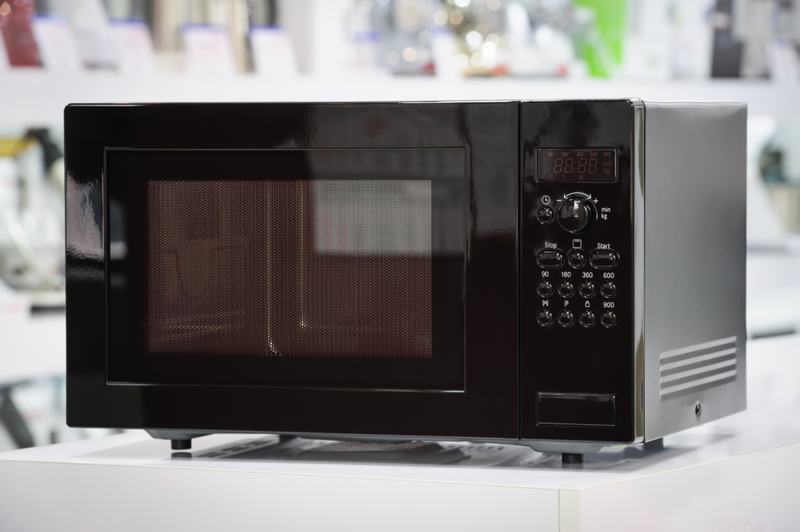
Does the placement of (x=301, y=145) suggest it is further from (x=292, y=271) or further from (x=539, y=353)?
(x=539, y=353)

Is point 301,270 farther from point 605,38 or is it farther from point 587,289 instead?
point 605,38

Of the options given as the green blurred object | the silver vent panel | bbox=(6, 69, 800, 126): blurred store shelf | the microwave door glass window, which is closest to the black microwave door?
the microwave door glass window

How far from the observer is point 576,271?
2.33 ft

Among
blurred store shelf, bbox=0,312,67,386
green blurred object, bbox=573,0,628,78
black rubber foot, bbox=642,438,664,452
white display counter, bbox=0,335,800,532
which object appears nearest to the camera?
white display counter, bbox=0,335,800,532

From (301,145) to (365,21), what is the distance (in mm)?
1384

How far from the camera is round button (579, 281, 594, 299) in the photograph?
70cm

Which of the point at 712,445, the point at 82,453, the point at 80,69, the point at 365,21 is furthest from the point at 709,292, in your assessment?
the point at 365,21

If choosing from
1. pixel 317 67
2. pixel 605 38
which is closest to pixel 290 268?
pixel 317 67

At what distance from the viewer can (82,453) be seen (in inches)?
31.8

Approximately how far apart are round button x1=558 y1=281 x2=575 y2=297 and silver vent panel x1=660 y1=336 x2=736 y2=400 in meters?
0.09

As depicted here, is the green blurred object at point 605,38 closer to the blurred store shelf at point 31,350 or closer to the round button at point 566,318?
the blurred store shelf at point 31,350

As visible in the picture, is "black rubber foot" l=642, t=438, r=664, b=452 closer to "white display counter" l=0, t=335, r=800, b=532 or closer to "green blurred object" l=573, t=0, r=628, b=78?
"white display counter" l=0, t=335, r=800, b=532

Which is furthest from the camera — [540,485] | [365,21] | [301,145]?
[365,21]

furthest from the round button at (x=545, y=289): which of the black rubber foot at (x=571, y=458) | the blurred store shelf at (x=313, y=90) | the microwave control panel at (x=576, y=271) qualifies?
the blurred store shelf at (x=313, y=90)
